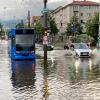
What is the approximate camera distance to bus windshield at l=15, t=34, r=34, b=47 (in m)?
40.8

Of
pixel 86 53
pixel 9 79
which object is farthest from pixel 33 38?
pixel 9 79

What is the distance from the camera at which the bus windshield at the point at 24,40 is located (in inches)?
1608

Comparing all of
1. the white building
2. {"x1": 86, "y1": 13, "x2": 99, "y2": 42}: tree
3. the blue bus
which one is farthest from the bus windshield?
the white building

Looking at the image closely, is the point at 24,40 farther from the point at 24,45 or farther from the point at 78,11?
the point at 78,11

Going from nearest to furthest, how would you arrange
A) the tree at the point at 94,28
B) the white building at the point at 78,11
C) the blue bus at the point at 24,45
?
1. the blue bus at the point at 24,45
2. the tree at the point at 94,28
3. the white building at the point at 78,11

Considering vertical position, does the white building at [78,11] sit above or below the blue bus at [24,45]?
above

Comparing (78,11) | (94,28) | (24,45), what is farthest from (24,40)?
(78,11)

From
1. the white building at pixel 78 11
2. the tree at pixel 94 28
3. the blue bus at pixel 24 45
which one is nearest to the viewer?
the blue bus at pixel 24 45

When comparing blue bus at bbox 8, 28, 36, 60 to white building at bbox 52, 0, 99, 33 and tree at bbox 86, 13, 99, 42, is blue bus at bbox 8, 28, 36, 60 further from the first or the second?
white building at bbox 52, 0, 99, 33

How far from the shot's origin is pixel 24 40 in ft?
135

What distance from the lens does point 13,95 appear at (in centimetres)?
1575

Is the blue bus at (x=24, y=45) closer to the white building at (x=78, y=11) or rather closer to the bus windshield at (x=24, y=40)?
the bus windshield at (x=24, y=40)

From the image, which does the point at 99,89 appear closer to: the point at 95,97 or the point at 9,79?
the point at 95,97

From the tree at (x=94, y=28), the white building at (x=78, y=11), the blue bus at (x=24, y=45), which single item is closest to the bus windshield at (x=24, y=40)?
the blue bus at (x=24, y=45)
